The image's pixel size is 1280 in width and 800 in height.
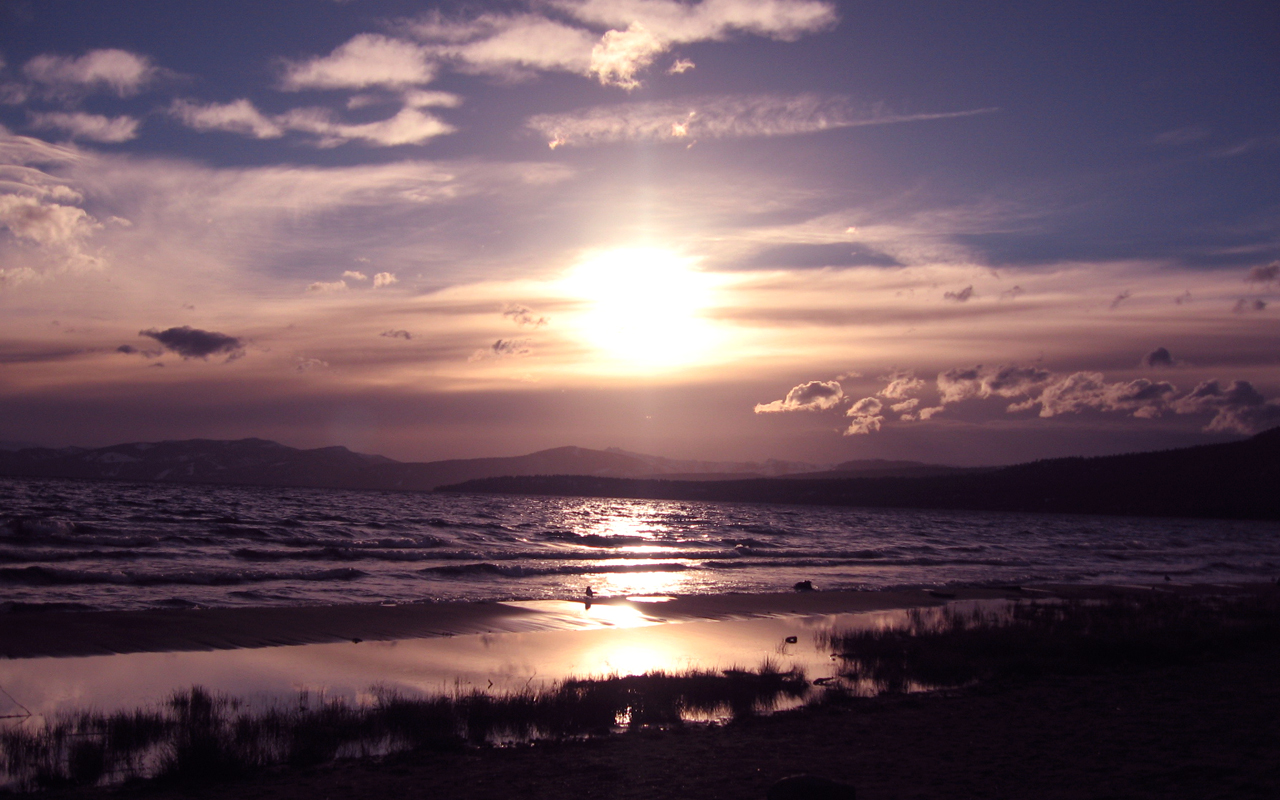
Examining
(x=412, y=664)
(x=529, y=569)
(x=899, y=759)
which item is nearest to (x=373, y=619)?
(x=412, y=664)

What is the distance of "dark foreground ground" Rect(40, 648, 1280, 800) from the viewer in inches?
302

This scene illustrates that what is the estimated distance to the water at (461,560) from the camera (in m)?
24.6

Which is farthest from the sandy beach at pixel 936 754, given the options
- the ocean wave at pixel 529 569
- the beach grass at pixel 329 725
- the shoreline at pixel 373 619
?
the ocean wave at pixel 529 569

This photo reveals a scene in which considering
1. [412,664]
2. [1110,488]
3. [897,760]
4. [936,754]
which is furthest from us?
[1110,488]

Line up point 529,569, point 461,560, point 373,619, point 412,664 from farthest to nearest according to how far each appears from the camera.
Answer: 1. point 461,560
2. point 529,569
3. point 373,619
4. point 412,664

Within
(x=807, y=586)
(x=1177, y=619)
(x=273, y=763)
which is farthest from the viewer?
(x=807, y=586)

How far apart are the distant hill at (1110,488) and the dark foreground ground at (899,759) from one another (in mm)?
152085

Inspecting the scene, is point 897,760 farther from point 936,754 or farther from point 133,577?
point 133,577

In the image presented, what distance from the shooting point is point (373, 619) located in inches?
768

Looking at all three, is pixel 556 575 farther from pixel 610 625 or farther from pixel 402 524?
pixel 402 524

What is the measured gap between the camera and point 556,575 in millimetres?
32000

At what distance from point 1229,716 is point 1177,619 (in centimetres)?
1102

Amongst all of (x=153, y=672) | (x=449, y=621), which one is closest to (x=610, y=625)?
(x=449, y=621)

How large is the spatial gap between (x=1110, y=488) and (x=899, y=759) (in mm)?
176558
